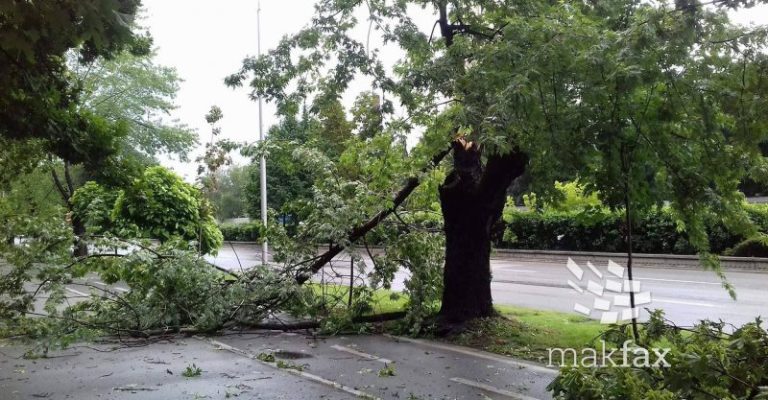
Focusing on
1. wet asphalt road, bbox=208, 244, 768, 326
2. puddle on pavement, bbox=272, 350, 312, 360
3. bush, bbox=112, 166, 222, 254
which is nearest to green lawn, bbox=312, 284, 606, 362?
wet asphalt road, bbox=208, 244, 768, 326

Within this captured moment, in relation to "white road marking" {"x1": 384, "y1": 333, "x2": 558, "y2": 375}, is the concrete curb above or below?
above

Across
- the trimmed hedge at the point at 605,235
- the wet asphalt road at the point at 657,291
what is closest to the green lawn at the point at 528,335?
the wet asphalt road at the point at 657,291

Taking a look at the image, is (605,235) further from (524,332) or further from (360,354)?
(360,354)

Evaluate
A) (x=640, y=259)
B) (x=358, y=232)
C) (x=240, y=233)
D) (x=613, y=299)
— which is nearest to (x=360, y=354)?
(x=358, y=232)

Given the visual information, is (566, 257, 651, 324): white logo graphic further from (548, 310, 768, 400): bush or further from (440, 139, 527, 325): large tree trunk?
(548, 310, 768, 400): bush

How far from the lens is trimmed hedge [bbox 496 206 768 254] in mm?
19016

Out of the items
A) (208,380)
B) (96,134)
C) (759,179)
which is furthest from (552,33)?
(208,380)

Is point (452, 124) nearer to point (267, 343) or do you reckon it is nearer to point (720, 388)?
point (267, 343)

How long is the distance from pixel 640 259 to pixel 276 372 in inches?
634

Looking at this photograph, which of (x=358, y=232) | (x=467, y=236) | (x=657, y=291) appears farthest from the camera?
(x=657, y=291)

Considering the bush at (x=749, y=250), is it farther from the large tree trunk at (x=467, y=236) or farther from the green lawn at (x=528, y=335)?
the large tree trunk at (x=467, y=236)

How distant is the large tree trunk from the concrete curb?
449 centimetres

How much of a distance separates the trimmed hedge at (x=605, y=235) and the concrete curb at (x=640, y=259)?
0.69 m

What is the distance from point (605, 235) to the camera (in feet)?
71.9
